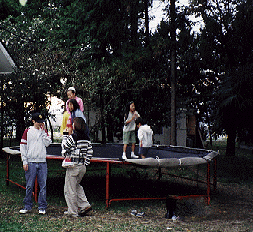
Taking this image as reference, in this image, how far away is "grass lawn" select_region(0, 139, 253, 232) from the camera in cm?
621

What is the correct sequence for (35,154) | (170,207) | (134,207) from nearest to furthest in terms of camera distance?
(35,154)
(170,207)
(134,207)

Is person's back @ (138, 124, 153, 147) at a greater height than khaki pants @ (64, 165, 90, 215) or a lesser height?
greater

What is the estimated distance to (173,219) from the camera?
22.7ft

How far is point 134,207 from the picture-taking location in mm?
7965

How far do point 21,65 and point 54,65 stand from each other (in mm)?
1475

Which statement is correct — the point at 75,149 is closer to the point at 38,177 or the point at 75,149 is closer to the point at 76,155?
the point at 76,155

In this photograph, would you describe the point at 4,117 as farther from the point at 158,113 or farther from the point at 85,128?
the point at 85,128

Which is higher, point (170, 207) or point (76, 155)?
point (76, 155)

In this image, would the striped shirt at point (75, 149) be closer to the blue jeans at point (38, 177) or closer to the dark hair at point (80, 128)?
the dark hair at point (80, 128)

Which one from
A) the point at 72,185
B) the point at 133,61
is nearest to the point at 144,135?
the point at 72,185

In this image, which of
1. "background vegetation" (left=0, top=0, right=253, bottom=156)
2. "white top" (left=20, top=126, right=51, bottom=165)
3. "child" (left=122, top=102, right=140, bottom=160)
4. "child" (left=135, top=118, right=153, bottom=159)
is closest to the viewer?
"white top" (left=20, top=126, right=51, bottom=165)

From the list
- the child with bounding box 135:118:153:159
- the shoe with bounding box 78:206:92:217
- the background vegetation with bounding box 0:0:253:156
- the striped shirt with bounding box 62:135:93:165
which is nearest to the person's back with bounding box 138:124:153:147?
the child with bounding box 135:118:153:159

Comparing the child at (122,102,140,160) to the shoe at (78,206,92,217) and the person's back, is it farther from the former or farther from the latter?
the shoe at (78,206,92,217)

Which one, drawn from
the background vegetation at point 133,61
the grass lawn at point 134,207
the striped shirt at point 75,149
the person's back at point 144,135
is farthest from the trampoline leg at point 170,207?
the background vegetation at point 133,61
